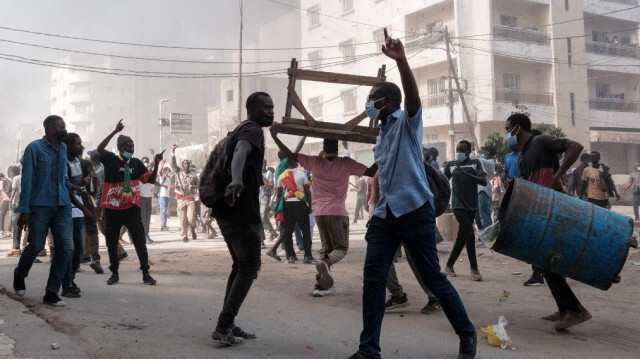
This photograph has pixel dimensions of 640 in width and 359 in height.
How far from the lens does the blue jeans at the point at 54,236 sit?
5207 mm

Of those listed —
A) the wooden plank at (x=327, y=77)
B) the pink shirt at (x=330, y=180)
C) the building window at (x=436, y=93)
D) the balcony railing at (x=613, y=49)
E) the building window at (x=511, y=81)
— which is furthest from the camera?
the balcony railing at (x=613, y=49)

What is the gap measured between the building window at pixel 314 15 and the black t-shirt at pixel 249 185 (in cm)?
3661

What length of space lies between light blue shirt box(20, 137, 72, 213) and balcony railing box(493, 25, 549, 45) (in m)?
26.1

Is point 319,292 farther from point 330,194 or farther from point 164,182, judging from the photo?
point 164,182

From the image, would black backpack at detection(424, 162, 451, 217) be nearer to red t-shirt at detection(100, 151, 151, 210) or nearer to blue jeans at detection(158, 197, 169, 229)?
red t-shirt at detection(100, 151, 151, 210)

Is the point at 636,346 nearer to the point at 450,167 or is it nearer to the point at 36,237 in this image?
the point at 450,167

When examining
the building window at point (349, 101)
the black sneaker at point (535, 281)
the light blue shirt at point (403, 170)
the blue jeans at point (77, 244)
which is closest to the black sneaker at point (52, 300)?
the blue jeans at point (77, 244)

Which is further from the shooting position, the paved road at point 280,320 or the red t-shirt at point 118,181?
the red t-shirt at point 118,181

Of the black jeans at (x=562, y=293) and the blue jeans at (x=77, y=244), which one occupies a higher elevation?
the blue jeans at (x=77, y=244)

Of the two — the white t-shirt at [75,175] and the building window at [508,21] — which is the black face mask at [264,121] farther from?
the building window at [508,21]

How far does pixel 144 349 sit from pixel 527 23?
3022 centimetres

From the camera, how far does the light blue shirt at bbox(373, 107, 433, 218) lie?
3.58m

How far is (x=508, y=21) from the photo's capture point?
2928cm

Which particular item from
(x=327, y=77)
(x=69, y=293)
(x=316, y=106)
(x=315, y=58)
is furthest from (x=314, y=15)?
(x=69, y=293)
